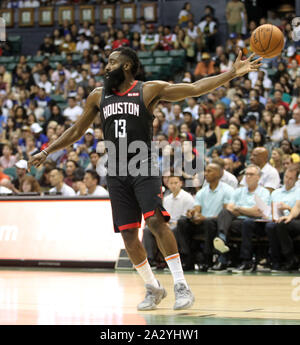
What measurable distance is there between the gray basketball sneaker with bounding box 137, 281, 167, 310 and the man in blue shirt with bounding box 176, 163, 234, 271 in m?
4.12

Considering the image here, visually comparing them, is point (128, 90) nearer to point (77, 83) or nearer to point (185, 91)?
point (185, 91)

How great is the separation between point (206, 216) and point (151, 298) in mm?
4692

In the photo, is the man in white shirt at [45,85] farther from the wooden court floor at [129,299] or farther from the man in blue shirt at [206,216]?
the wooden court floor at [129,299]

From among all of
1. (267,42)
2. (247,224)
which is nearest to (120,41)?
(247,224)

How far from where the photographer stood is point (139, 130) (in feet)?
19.7

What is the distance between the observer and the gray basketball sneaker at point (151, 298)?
591 centimetres

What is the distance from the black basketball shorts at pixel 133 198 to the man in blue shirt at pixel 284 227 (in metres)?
4.10

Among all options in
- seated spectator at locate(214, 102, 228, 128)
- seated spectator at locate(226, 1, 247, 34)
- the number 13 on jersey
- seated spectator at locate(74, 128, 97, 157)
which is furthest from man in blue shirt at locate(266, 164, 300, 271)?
seated spectator at locate(226, 1, 247, 34)

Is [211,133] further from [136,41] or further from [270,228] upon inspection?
[136,41]

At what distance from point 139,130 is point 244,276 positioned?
4027mm

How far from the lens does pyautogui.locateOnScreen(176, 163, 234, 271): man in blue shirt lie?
10.3m

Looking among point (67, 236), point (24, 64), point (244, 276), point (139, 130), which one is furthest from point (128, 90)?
point (24, 64)

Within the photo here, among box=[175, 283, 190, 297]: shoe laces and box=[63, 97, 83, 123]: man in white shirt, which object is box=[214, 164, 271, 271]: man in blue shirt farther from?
box=[63, 97, 83, 123]: man in white shirt

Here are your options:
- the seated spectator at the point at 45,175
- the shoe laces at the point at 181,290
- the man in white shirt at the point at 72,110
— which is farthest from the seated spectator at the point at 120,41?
the shoe laces at the point at 181,290
